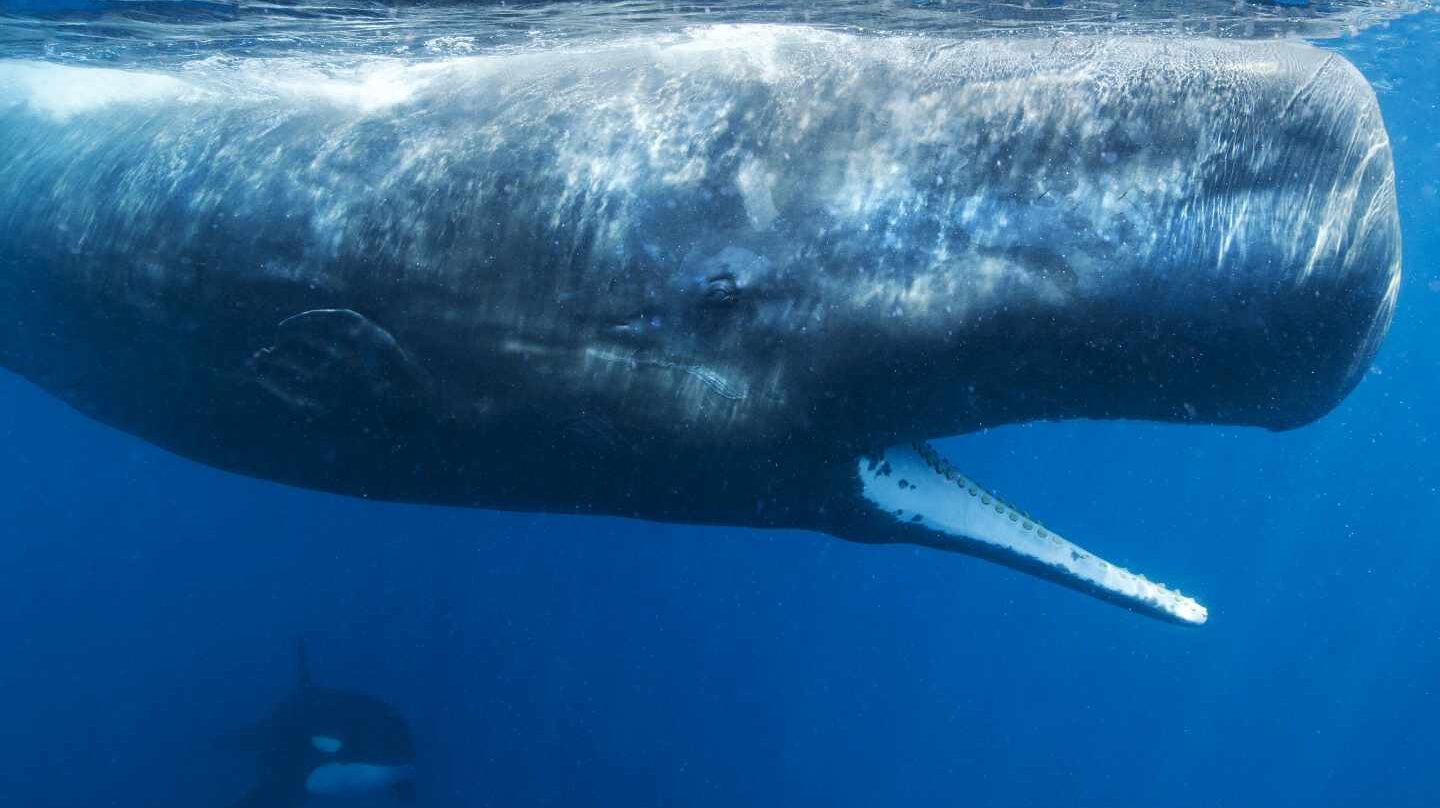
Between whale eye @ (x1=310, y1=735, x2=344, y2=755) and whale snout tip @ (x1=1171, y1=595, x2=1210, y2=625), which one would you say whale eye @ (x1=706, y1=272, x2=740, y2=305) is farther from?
whale eye @ (x1=310, y1=735, x2=344, y2=755)

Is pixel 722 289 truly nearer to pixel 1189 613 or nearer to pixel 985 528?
pixel 985 528

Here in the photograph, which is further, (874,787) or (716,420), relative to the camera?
(874,787)

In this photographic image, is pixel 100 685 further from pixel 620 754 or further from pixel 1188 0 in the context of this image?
pixel 1188 0

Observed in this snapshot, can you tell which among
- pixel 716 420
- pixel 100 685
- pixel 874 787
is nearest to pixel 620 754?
pixel 874 787

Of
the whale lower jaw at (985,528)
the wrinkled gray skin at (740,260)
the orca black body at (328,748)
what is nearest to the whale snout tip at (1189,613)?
the whale lower jaw at (985,528)

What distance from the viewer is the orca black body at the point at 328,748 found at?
1922 cm

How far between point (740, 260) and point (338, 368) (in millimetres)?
2316

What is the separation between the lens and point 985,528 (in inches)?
193

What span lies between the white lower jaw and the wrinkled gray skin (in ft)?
53.3

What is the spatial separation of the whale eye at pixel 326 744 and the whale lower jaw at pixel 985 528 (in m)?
17.9

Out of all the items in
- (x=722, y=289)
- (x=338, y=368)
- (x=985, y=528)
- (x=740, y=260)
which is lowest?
(x=985, y=528)

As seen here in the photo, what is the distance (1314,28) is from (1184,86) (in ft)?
37.2

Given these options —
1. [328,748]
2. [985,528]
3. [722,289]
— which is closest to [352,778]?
[328,748]

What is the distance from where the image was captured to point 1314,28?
41.2 ft
